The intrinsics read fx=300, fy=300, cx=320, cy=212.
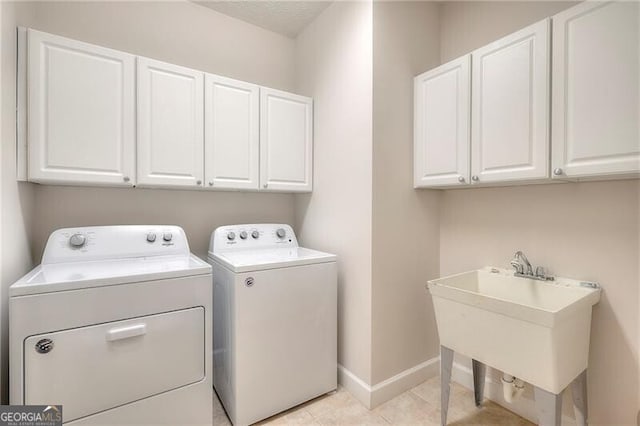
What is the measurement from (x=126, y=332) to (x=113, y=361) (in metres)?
0.14

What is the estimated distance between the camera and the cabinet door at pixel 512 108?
142 cm

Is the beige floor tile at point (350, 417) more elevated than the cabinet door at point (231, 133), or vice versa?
the cabinet door at point (231, 133)

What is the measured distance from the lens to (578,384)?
143 centimetres

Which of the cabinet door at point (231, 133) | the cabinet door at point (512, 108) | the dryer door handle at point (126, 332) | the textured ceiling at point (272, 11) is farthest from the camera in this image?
the textured ceiling at point (272, 11)

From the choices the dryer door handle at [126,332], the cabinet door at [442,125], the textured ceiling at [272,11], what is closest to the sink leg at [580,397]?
the cabinet door at [442,125]

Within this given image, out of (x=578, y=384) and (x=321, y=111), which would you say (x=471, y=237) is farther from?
(x=321, y=111)

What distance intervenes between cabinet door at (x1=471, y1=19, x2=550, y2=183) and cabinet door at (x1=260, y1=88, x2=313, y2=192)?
1.14 metres

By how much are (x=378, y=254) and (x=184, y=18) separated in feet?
7.02

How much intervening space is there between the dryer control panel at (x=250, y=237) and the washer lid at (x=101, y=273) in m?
0.29

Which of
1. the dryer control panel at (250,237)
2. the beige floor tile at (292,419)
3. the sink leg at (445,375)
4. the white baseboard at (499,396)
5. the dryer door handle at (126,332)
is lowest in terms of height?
the beige floor tile at (292,419)

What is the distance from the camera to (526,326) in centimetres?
126

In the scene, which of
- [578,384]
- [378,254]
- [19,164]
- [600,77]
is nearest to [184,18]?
[19,164]

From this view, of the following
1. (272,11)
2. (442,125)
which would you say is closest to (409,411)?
(442,125)

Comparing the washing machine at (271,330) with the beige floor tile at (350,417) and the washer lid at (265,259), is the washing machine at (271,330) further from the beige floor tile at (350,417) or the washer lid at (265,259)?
the beige floor tile at (350,417)
